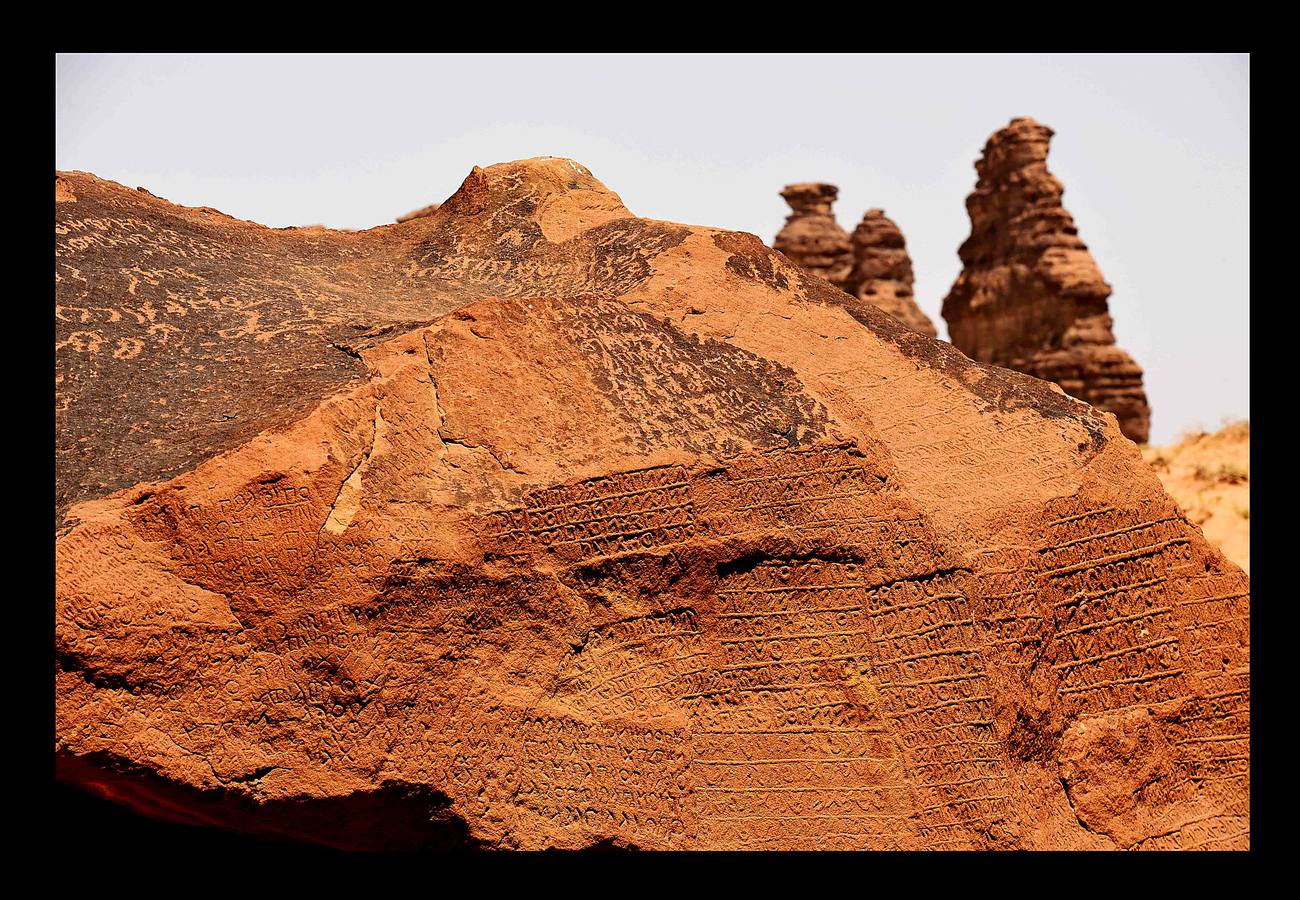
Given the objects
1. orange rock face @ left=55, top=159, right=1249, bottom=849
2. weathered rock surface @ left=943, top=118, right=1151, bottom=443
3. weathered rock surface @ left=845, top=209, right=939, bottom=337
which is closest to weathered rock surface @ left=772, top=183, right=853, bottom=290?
weathered rock surface @ left=845, top=209, right=939, bottom=337

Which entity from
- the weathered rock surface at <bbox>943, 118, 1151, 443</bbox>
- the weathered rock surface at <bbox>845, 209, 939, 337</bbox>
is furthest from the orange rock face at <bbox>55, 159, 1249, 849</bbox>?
Result: the weathered rock surface at <bbox>845, 209, 939, 337</bbox>

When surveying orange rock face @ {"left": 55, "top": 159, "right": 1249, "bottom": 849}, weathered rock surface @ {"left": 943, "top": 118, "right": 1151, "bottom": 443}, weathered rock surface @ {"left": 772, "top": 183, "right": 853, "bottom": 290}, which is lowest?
orange rock face @ {"left": 55, "top": 159, "right": 1249, "bottom": 849}

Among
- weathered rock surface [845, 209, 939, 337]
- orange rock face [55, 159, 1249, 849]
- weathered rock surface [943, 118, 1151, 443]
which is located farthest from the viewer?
weathered rock surface [845, 209, 939, 337]

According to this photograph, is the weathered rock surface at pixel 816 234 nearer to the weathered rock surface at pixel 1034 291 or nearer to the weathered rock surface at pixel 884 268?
the weathered rock surface at pixel 884 268

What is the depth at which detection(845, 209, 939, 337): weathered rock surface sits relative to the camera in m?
22.4

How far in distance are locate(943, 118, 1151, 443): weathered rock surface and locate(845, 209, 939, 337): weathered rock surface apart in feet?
4.32

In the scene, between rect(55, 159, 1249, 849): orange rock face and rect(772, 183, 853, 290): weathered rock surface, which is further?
rect(772, 183, 853, 290): weathered rock surface

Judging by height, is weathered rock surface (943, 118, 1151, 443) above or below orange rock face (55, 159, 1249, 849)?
above

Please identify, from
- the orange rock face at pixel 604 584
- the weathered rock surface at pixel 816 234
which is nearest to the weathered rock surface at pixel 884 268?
the weathered rock surface at pixel 816 234

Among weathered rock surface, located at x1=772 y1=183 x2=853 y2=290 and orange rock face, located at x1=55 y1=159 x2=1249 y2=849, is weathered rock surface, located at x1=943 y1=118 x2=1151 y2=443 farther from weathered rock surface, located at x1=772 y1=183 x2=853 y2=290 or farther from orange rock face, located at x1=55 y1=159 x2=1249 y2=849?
orange rock face, located at x1=55 y1=159 x2=1249 y2=849

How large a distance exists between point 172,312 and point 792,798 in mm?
2456

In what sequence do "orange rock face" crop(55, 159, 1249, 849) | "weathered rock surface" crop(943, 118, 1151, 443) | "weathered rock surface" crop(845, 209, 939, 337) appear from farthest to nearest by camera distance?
1. "weathered rock surface" crop(845, 209, 939, 337)
2. "weathered rock surface" crop(943, 118, 1151, 443)
3. "orange rock face" crop(55, 159, 1249, 849)

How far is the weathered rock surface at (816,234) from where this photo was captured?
73.6 feet

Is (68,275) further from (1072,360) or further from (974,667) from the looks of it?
(1072,360)
